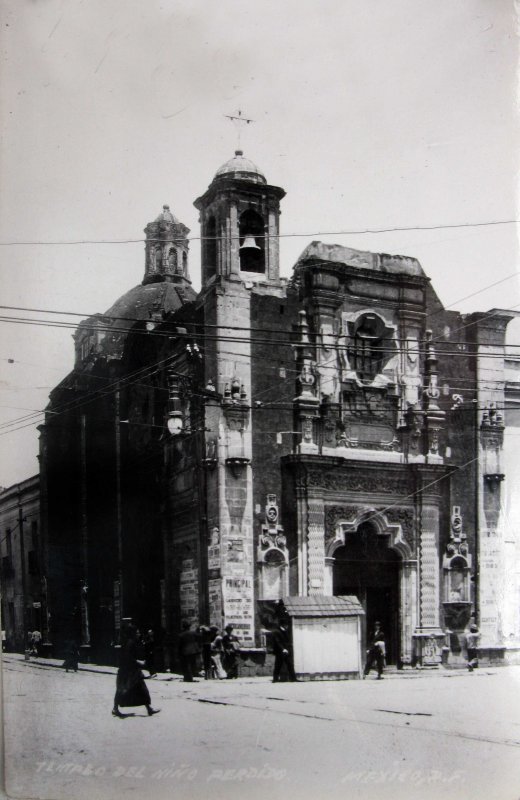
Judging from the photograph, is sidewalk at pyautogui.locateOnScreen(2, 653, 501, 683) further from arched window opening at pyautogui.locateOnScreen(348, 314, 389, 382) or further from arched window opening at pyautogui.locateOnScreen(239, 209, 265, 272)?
arched window opening at pyautogui.locateOnScreen(239, 209, 265, 272)

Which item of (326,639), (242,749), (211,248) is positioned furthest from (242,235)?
(242,749)

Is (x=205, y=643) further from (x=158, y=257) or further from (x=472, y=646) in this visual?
(x=158, y=257)

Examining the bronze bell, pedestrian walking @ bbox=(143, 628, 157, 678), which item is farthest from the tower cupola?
pedestrian walking @ bbox=(143, 628, 157, 678)

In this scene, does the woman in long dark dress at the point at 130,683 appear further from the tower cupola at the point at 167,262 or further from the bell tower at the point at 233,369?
the tower cupola at the point at 167,262

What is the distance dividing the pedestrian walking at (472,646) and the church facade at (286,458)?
274 millimetres

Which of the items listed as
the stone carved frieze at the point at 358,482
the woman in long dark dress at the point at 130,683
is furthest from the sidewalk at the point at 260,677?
the stone carved frieze at the point at 358,482

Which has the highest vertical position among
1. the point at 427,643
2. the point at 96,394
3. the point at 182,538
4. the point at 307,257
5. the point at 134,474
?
the point at 307,257

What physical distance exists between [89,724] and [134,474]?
A: 26.3ft

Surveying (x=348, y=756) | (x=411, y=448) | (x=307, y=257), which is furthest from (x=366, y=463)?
(x=348, y=756)

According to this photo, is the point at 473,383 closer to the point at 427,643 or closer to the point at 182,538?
the point at 427,643

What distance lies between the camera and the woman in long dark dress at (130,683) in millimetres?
12281

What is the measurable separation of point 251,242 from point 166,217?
19.3 ft

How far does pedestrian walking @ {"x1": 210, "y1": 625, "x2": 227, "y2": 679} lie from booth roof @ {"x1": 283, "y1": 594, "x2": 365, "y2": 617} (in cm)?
136

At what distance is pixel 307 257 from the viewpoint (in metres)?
21.5
